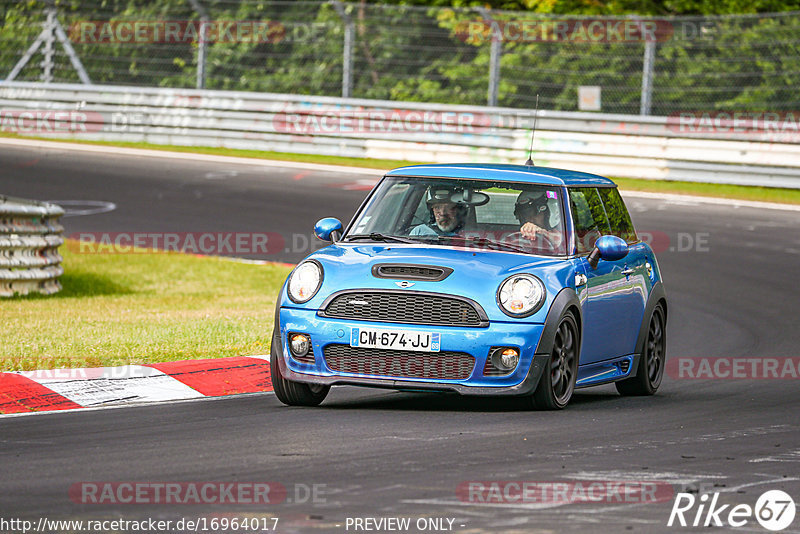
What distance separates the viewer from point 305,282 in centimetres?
821

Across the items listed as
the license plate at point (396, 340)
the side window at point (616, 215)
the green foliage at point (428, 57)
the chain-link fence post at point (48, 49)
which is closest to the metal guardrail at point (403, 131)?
the green foliage at point (428, 57)

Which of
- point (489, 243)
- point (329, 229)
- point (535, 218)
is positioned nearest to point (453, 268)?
point (489, 243)

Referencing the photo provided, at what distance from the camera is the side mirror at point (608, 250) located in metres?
8.76

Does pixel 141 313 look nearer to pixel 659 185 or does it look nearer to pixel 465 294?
pixel 465 294

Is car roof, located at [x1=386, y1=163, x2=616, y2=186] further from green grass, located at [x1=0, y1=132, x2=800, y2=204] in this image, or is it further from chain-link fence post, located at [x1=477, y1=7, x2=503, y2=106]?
chain-link fence post, located at [x1=477, y1=7, x2=503, y2=106]

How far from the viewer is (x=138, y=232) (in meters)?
19.0

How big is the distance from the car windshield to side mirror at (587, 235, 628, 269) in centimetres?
22

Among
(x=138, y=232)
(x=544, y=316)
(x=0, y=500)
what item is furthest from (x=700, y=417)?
(x=138, y=232)

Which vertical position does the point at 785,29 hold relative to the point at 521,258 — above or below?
above

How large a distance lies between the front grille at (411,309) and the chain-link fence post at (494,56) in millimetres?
17181

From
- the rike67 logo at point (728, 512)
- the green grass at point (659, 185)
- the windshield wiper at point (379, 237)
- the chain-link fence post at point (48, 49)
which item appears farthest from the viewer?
the chain-link fence post at point (48, 49)

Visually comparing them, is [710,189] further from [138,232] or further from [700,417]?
[700,417]

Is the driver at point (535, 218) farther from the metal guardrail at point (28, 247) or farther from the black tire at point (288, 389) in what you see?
the metal guardrail at point (28, 247)

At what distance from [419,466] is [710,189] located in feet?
56.9
